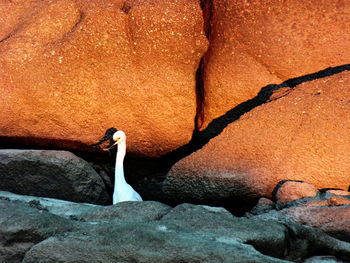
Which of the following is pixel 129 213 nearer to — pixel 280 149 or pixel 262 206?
pixel 262 206

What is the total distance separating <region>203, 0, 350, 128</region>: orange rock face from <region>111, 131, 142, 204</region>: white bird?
0.73 metres

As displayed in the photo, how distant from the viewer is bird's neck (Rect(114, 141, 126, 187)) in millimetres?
4824

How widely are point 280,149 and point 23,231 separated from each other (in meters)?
1.88

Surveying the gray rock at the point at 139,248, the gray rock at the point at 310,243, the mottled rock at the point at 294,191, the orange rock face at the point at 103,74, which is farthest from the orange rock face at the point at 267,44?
the gray rock at the point at 139,248

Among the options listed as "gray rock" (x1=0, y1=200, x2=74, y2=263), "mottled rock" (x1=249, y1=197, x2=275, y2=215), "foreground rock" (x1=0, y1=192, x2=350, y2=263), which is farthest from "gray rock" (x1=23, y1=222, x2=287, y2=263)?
"mottled rock" (x1=249, y1=197, x2=275, y2=215)

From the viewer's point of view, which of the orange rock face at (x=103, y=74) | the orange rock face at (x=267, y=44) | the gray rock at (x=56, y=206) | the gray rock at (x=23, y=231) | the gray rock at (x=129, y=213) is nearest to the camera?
the gray rock at (x=23, y=231)

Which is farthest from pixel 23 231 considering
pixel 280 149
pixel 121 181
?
pixel 121 181

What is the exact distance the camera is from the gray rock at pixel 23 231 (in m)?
2.80

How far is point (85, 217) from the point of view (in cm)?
332

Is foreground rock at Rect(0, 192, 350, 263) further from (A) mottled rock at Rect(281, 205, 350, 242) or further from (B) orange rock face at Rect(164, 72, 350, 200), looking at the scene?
(B) orange rock face at Rect(164, 72, 350, 200)

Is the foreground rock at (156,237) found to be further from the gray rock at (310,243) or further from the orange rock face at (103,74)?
the orange rock face at (103,74)

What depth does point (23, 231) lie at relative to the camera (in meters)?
2.81

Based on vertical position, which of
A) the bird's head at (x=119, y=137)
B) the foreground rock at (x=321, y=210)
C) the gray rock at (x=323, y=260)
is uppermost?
the bird's head at (x=119, y=137)

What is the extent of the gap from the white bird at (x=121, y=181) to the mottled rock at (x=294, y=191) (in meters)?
1.29
